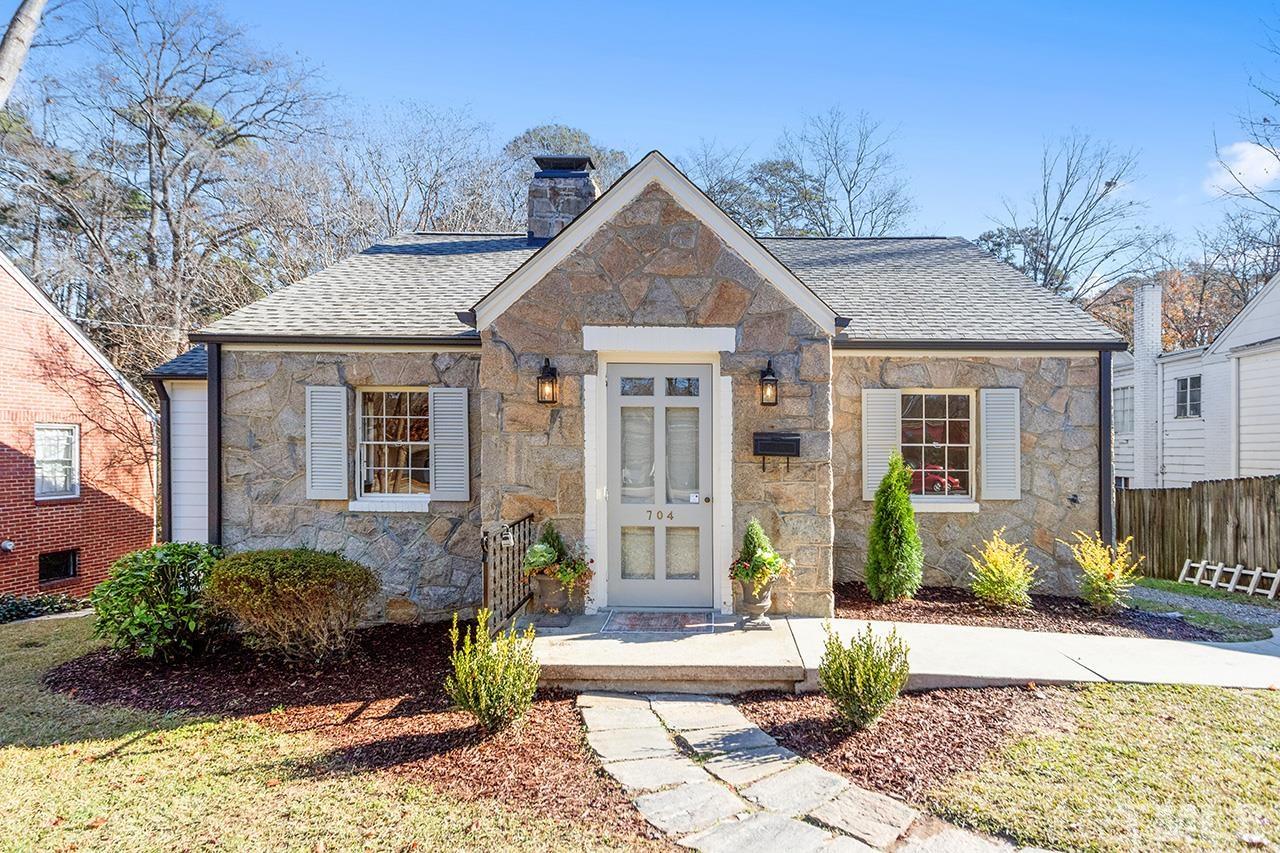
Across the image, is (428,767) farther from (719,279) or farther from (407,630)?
(719,279)

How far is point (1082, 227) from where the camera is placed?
21.9 meters

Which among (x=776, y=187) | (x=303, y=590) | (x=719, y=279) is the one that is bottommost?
(x=303, y=590)

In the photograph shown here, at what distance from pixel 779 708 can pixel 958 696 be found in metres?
1.28

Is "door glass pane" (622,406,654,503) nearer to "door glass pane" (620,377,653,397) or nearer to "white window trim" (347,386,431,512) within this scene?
"door glass pane" (620,377,653,397)

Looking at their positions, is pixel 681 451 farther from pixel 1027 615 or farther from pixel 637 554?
pixel 1027 615

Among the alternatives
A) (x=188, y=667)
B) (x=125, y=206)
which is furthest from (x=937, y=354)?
(x=125, y=206)

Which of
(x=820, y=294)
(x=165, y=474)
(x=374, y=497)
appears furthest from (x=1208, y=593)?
(x=165, y=474)

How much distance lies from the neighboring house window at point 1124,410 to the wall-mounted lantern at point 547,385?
15.6 meters

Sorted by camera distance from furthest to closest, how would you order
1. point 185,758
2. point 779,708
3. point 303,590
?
1. point 303,590
2. point 779,708
3. point 185,758

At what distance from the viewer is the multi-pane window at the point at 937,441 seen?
7895mm

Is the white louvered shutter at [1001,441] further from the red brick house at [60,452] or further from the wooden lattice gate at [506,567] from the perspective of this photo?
the red brick house at [60,452]

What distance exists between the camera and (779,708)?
4555mm

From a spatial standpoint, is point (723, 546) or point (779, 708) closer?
point (779, 708)

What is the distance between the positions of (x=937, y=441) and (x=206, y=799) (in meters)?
Answer: 7.64
